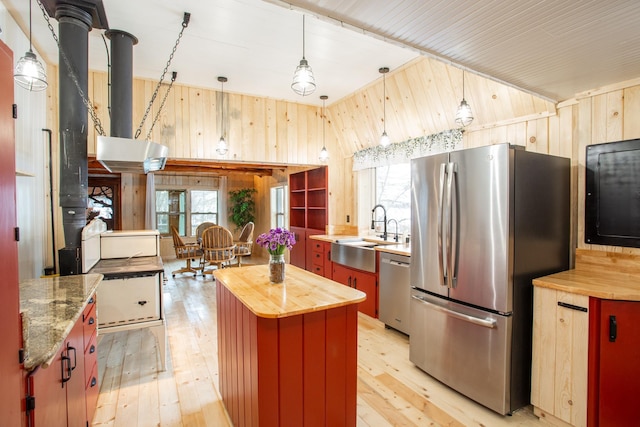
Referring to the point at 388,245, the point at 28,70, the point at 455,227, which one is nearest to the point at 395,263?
the point at 388,245

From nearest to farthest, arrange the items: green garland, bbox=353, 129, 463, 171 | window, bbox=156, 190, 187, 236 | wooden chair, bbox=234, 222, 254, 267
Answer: green garland, bbox=353, 129, 463, 171, wooden chair, bbox=234, 222, 254, 267, window, bbox=156, 190, 187, 236

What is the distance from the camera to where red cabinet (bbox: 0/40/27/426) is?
35.1 inches

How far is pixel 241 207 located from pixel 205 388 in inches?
260

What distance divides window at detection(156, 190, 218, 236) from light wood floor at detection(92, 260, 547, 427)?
544cm

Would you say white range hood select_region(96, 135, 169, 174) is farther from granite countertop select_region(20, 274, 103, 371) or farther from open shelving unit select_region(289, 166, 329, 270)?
open shelving unit select_region(289, 166, 329, 270)

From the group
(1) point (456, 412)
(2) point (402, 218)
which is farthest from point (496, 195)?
(2) point (402, 218)

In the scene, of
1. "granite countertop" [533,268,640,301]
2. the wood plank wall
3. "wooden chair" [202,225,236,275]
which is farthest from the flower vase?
"wooden chair" [202,225,236,275]

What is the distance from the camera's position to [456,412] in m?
2.21

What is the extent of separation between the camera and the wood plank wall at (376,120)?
8.19 feet

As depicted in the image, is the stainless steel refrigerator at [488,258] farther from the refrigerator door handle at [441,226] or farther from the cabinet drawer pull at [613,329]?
the cabinet drawer pull at [613,329]

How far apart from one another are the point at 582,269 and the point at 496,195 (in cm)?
107

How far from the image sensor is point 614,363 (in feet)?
6.09

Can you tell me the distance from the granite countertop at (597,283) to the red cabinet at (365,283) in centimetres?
189

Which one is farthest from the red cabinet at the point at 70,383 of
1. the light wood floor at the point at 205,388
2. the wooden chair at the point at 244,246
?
the wooden chair at the point at 244,246
